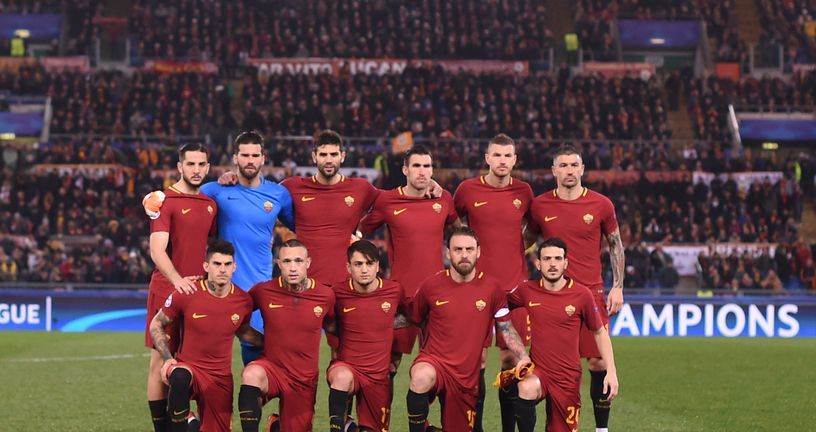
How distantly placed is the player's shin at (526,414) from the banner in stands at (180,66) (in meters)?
25.5

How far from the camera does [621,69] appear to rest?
3344 centimetres

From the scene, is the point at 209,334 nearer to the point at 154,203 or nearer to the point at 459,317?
the point at 154,203

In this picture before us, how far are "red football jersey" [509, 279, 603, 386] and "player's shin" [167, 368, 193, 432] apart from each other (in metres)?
2.30

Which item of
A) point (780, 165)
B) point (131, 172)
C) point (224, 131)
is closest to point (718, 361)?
point (780, 165)

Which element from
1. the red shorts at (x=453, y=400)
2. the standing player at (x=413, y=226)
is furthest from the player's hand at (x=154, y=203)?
the red shorts at (x=453, y=400)

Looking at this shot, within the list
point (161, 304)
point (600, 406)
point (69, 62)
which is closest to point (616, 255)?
point (600, 406)

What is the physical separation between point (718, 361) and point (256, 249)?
9153 millimetres

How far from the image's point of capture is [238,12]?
1367 inches

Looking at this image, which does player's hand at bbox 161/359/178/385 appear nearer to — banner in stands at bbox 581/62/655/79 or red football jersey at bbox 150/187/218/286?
red football jersey at bbox 150/187/218/286

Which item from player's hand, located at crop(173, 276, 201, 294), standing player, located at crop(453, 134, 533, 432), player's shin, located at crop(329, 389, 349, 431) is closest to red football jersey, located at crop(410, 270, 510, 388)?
standing player, located at crop(453, 134, 533, 432)

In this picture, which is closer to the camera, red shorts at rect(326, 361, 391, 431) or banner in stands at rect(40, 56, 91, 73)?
red shorts at rect(326, 361, 391, 431)

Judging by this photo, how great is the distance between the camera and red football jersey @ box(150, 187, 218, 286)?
8375 mm

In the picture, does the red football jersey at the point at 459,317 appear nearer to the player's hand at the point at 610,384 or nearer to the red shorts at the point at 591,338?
the player's hand at the point at 610,384

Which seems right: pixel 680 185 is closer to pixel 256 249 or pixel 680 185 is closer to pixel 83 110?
pixel 83 110
